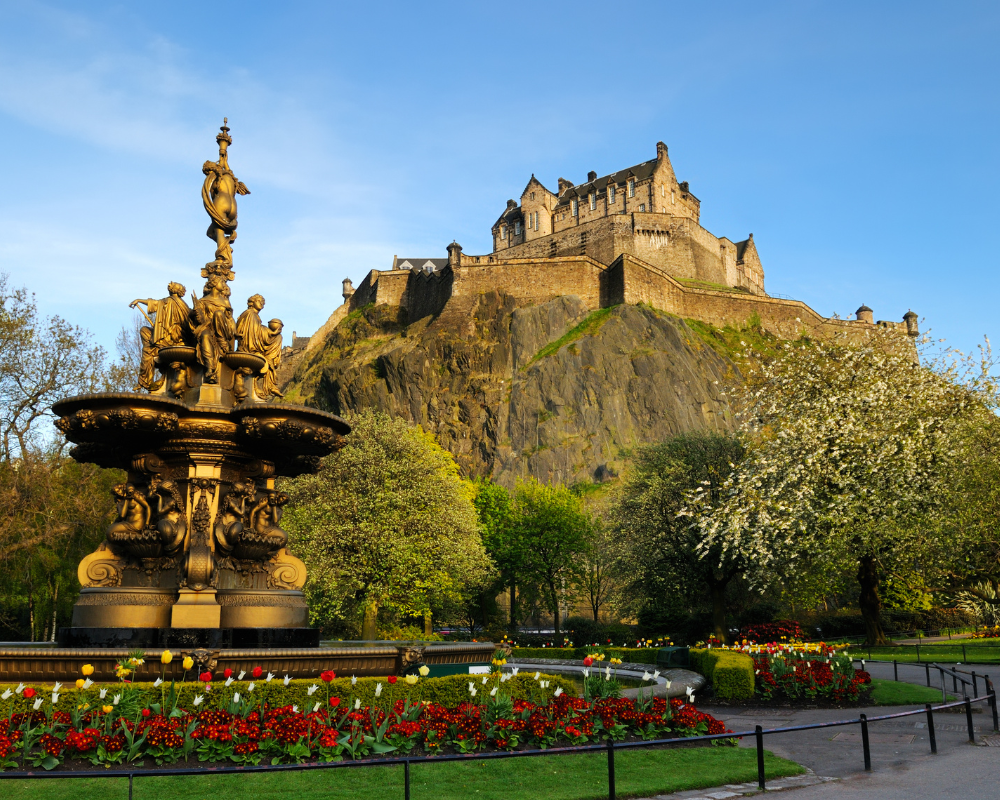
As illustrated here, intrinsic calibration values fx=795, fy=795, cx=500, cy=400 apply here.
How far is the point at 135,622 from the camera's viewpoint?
447 inches

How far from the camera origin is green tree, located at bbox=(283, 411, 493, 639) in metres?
31.3

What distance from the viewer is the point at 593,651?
73.5 feet

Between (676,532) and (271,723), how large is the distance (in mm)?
27943

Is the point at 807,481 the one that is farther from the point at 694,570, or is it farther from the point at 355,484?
the point at 355,484

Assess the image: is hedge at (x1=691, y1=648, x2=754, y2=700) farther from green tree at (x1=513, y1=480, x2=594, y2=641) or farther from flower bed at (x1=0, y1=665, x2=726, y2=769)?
green tree at (x1=513, y1=480, x2=594, y2=641)

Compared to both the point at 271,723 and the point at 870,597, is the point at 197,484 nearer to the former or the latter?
the point at 271,723

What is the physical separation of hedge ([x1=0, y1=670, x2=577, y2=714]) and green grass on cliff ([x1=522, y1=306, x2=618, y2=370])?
240ft

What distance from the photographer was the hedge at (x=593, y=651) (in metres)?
21.9

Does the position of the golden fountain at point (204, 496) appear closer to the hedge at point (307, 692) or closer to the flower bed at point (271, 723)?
the hedge at point (307, 692)

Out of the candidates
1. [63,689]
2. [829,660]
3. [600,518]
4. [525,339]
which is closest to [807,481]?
[829,660]

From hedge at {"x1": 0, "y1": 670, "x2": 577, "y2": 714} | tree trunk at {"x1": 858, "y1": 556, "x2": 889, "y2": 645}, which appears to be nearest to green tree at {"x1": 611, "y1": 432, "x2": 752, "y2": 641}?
tree trunk at {"x1": 858, "y1": 556, "x2": 889, "y2": 645}

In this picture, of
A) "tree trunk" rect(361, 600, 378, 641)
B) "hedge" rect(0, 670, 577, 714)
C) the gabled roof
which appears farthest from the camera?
the gabled roof

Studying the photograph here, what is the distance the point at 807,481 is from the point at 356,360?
70420 millimetres

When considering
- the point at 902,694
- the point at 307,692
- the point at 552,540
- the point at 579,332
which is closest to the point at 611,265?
the point at 579,332
